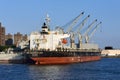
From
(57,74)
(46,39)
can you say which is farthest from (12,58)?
(57,74)

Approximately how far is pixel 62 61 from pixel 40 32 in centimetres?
1074

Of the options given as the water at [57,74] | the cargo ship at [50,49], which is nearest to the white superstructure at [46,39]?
the cargo ship at [50,49]

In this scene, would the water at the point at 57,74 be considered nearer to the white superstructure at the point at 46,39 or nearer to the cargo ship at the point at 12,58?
the white superstructure at the point at 46,39

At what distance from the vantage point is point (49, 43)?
11588cm

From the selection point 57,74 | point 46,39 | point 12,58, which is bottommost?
point 57,74

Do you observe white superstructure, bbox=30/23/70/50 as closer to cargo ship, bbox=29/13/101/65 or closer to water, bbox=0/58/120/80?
cargo ship, bbox=29/13/101/65

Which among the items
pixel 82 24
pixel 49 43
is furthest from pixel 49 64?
pixel 82 24

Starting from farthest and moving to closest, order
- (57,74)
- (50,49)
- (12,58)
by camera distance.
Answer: (12,58)
(50,49)
(57,74)

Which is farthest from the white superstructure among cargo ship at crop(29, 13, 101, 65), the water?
the water

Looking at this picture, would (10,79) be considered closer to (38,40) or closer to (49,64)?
(49,64)

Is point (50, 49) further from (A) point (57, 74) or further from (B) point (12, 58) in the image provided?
(A) point (57, 74)

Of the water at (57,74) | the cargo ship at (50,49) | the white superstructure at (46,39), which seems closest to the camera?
the water at (57,74)

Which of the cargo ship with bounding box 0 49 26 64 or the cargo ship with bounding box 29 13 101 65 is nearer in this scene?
the cargo ship with bounding box 29 13 101 65

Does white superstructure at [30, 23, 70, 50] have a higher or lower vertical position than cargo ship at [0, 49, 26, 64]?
higher
